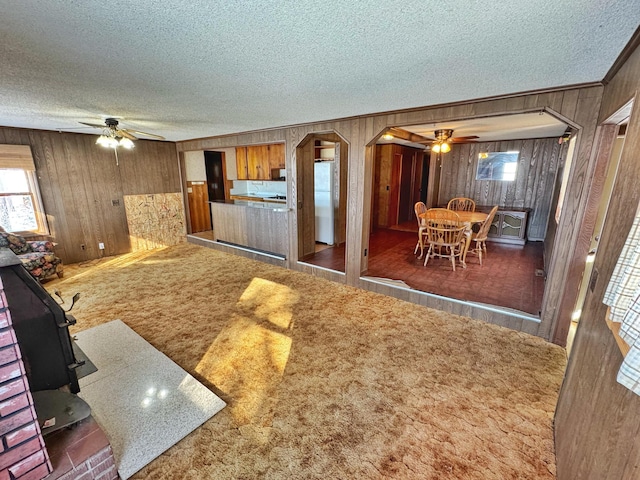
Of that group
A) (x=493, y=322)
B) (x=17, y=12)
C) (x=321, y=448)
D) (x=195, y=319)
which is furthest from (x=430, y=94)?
(x=195, y=319)

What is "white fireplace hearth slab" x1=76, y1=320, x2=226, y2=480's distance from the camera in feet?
5.46

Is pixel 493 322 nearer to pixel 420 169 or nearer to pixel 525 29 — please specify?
pixel 525 29

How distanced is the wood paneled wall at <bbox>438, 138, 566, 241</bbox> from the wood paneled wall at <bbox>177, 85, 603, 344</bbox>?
414 cm

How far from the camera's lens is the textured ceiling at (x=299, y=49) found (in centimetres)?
123

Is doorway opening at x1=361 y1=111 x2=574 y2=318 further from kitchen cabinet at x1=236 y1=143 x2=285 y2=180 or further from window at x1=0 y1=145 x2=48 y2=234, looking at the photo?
window at x1=0 y1=145 x2=48 y2=234

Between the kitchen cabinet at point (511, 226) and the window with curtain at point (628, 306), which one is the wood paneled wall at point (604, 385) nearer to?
the window with curtain at point (628, 306)

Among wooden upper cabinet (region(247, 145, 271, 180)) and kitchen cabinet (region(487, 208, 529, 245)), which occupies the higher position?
wooden upper cabinet (region(247, 145, 271, 180))

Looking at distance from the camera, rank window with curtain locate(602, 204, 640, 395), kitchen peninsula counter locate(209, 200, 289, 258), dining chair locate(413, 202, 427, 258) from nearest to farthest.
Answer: window with curtain locate(602, 204, 640, 395) < dining chair locate(413, 202, 427, 258) < kitchen peninsula counter locate(209, 200, 289, 258)

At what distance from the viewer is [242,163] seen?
693 centimetres

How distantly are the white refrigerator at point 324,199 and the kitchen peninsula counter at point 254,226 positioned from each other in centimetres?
73

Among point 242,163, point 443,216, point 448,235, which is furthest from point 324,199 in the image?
point 242,163

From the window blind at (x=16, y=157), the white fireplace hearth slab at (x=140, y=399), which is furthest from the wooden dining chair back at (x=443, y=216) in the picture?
the window blind at (x=16, y=157)

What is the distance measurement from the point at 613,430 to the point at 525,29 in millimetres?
1794

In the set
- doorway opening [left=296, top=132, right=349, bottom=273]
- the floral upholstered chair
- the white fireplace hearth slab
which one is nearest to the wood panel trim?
doorway opening [left=296, top=132, right=349, bottom=273]
